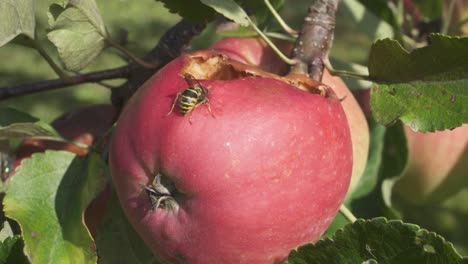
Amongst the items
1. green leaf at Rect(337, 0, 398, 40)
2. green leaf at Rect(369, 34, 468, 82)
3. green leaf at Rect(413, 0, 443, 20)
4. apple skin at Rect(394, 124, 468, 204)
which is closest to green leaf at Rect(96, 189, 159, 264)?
green leaf at Rect(369, 34, 468, 82)

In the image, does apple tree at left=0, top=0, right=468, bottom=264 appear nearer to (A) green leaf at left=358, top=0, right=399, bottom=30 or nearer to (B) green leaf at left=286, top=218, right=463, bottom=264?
(B) green leaf at left=286, top=218, right=463, bottom=264

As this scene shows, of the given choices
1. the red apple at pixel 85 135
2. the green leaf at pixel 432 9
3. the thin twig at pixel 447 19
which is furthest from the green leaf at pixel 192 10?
the green leaf at pixel 432 9

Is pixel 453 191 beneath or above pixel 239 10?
beneath

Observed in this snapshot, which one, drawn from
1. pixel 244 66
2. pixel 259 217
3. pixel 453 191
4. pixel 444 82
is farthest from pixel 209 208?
pixel 453 191

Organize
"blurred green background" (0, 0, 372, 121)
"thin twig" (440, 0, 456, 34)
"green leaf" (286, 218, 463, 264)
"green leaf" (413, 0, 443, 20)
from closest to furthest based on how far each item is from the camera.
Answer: "green leaf" (286, 218, 463, 264)
"thin twig" (440, 0, 456, 34)
"green leaf" (413, 0, 443, 20)
"blurred green background" (0, 0, 372, 121)

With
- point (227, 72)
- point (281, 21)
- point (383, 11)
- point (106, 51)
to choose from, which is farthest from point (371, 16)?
point (106, 51)

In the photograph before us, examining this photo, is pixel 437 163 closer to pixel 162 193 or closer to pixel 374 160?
pixel 374 160

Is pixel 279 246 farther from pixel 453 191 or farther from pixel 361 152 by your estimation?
pixel 453 191

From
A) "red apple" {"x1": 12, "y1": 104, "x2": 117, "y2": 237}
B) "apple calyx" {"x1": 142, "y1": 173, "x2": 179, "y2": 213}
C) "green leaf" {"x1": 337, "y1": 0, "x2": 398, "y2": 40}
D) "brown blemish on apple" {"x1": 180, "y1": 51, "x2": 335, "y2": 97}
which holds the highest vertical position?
"brown blemish on apple" {"x1": 180, "y1": 51, "x2": 335, "y2": 97}
